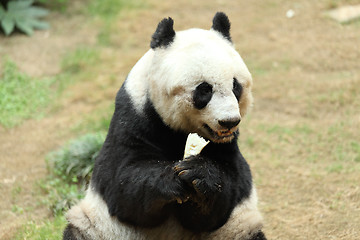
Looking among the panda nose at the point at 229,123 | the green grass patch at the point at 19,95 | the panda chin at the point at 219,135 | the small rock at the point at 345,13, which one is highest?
the panda nose at the point at 229,123

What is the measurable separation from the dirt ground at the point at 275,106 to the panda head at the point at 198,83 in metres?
2.41

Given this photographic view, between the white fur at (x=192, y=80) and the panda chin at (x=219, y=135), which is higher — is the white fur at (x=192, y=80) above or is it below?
above

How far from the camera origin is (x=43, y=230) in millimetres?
5613

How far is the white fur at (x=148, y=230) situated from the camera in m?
4.28

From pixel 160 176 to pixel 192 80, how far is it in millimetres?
765

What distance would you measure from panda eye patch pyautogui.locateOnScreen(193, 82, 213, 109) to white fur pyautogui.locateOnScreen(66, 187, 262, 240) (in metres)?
1.12

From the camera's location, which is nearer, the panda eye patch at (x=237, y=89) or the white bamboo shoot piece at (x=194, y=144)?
the panda eye patch at (x=237, y=89)

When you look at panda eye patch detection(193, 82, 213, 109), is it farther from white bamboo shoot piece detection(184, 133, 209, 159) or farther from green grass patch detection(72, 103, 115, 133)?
green grass patch detection(72, 103, 115, 133)

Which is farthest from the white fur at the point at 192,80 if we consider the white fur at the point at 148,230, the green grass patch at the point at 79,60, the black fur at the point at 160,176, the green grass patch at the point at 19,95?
the green grass patch at the point at 79,60

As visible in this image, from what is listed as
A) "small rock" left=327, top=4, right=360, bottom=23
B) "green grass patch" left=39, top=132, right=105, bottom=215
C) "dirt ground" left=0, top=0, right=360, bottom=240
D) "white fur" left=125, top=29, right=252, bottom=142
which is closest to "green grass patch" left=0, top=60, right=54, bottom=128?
"dirt ground" left=0, top=0, right=360, bottom=240

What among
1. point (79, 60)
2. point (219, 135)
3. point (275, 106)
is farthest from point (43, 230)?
point (79, 60)

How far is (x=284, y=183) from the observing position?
686cm

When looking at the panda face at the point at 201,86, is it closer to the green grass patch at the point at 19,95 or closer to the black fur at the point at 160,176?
the black fur at the point at 160,176

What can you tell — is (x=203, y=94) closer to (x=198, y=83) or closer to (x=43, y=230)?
(x=198, y=83)
